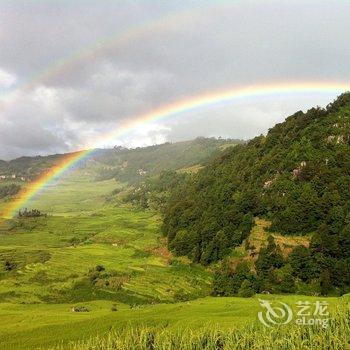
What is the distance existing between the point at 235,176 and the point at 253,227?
43168 millimetres

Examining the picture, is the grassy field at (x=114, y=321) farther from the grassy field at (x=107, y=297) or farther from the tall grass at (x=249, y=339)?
the tall grass at (x=249, y=339)

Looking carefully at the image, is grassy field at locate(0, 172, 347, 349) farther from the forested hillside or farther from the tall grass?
the forested hillside

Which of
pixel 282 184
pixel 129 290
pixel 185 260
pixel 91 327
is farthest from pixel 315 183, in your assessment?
pixel 91 327

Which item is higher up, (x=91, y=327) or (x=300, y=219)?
(x=300, y=219)

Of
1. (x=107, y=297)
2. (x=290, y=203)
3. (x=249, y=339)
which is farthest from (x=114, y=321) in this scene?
(x=290, y=203)

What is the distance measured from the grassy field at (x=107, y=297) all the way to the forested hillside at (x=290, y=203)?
9955 mm

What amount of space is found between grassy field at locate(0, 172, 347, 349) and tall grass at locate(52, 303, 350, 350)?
0.85 metres

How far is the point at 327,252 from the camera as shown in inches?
4628

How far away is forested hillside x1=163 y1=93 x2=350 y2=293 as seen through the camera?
4621 inches

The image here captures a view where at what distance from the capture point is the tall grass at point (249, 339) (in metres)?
55.1

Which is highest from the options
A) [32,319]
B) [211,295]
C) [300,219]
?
[300,219]

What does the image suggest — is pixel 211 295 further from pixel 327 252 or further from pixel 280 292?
pixel 327 252

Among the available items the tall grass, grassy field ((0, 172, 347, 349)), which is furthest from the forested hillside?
the tall grass

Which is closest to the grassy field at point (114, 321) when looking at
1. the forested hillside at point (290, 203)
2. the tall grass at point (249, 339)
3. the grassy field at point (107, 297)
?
the grassy field at point (107, 297)
